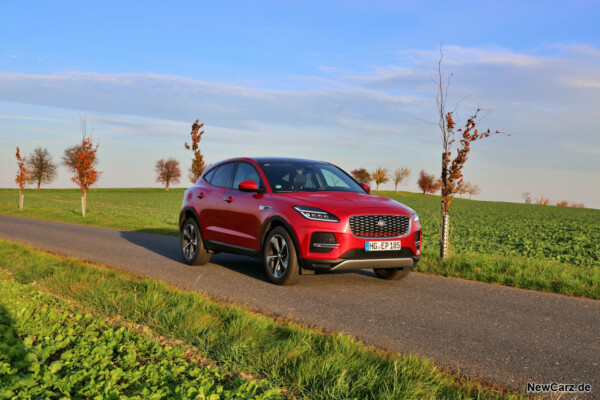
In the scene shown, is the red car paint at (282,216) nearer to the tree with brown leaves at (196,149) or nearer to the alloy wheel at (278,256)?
the alloy wheel at (278,256)

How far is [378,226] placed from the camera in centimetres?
726

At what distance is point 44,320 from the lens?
4809 millimetres

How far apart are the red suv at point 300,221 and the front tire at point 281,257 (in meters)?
0.01

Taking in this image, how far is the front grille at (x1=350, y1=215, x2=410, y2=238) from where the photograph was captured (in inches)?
281

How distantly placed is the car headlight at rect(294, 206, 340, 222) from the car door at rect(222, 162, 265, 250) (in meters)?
1.00

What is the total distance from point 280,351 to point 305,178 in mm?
4847

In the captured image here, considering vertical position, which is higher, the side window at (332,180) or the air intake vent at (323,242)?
the side window at (332,180)

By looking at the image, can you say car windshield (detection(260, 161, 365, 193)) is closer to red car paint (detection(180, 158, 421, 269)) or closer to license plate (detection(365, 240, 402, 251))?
red car paint (detection(180, 158, 421, 269))

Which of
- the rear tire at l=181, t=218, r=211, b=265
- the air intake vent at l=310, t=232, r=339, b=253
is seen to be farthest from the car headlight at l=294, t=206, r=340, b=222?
the rear tire at l=181, t=218, r=211, b=265

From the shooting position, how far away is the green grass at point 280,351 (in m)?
3.29

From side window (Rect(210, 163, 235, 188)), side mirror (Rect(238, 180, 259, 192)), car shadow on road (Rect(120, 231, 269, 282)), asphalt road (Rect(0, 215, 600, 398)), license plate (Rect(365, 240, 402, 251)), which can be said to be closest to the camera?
asphalt road (Rect(0, 215, 600, 398))

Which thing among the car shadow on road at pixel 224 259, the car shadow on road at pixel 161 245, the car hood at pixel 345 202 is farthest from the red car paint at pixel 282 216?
the car shadow on road at pixel 161 245

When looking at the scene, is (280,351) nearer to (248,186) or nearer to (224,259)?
(248,186)

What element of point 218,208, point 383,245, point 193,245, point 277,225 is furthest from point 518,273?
point 193,245
